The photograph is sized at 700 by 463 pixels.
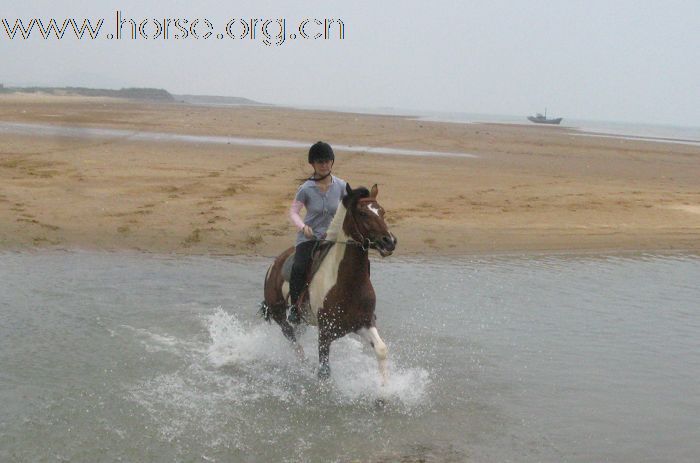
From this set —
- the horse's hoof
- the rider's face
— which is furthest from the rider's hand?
the horse's hoof

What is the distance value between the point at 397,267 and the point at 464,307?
2348 mm

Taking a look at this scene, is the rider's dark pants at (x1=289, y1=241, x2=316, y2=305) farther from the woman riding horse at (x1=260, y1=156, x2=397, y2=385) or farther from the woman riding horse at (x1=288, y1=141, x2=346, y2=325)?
the woman riding horse at (x1=260, y1=156, x2=397, y2=385)

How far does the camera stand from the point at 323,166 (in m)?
6.69

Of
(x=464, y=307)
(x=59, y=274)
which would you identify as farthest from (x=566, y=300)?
(x=59, y=274)

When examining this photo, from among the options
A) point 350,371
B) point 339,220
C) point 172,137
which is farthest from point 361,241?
point 172,137

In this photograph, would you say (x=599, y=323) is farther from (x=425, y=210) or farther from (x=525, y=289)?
(x=425, y=210)

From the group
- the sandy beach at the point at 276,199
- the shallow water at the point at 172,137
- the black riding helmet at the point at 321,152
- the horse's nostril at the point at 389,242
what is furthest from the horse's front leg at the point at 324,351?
the shallow water at the point at 172,137

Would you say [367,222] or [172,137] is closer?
[367,222]

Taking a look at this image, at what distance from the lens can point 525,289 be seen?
35.5ft

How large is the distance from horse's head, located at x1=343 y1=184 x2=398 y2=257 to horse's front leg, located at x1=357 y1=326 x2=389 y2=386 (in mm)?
886

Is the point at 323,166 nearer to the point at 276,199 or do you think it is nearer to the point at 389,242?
the point at 389,242

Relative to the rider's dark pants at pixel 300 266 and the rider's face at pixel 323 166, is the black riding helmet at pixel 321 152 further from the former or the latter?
the rider's dark pants at pixel 300 266

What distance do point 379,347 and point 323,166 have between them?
1.78 meters

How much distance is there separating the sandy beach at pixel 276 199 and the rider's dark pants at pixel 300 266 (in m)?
5.89
